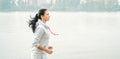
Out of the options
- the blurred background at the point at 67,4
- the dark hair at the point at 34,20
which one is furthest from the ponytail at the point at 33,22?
the blurred background at the point at 67,4

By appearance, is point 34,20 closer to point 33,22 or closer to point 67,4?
point 33,22

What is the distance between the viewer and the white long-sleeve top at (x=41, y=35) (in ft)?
13.6

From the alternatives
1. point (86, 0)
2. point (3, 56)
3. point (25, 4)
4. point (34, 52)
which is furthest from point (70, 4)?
point (34, 52)

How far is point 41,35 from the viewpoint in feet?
13.7

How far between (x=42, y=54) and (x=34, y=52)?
78 millimetres

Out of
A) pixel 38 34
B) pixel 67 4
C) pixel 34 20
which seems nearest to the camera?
pixel 38 34

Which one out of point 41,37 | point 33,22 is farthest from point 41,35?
point 33,22

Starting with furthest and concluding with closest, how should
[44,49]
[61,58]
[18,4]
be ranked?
[18,4] < [61,58] < [44,49]

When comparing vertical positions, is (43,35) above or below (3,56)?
above

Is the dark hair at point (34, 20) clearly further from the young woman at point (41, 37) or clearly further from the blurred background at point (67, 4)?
the blurred background at point (67, 4)

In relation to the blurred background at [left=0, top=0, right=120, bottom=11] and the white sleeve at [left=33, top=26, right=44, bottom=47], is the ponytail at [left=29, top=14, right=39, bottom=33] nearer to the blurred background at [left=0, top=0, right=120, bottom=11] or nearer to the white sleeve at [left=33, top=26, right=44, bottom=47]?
the white sleeve at [left=33, top=26, right=44, bottom=47]

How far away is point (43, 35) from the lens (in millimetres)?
4176

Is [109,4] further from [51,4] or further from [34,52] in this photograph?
[34,52]

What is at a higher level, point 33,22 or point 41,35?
point 33,22
